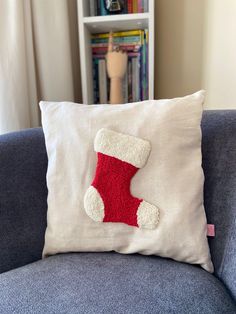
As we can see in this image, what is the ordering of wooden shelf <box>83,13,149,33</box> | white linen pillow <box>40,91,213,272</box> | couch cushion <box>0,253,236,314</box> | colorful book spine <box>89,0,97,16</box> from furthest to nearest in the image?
colorful book spine <box>89,0,97,16</box>, wooden shelf <box>83,13,149,33</box>, white linen pillow <box>40,91,213,272</box>, couch cushion <box>0,253,236,314</box>

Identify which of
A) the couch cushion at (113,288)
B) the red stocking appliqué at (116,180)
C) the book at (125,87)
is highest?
the book at (125,87)

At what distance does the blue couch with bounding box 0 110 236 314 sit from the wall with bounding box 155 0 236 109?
40 cm

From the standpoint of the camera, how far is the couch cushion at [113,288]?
0.60 meters

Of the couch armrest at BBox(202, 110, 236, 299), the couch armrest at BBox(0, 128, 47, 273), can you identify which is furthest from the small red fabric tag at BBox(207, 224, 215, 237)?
the couch armrest at BBox(0, 128, 47, 273)

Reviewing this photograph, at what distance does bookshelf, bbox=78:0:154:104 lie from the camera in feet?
3.76

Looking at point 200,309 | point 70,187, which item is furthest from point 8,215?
point 200,309

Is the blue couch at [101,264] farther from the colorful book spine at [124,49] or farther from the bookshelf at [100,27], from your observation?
the colorful book spine at [124,49]

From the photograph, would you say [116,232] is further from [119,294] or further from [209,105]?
[209,105]

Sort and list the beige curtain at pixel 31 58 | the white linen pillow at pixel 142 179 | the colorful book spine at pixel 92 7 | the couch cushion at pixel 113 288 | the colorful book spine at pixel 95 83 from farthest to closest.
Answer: the colorful book spine at pixel 95 83 → the colorful book spine at pixel 92 7 → the beige curtain at pixel 31 58 → the white linen pillow at pixel 142 179 → the couch cushion at pixel 113 288

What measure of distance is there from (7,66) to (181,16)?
83 centimetres

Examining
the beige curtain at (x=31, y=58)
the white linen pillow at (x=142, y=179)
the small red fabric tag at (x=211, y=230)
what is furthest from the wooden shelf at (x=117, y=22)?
the small red fabric tag at (x=211, y=230)

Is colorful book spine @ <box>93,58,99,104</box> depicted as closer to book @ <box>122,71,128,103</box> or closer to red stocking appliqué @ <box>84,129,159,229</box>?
book @ <box>122,71,128,103</box>

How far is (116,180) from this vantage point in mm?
756

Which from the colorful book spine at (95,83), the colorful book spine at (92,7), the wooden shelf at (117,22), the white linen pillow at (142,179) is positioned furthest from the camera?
the colorful book spine at (95,83)
